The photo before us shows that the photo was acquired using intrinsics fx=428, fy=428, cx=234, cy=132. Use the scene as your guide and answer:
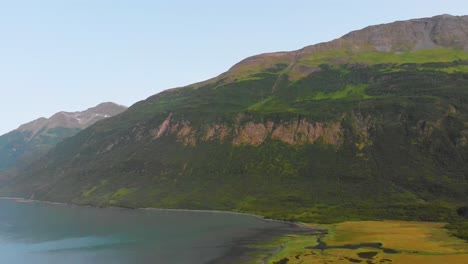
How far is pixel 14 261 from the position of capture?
146 metres

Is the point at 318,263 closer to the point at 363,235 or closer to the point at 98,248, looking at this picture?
the point at 363,235

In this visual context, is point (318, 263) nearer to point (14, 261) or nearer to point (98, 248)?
point (98, 248)

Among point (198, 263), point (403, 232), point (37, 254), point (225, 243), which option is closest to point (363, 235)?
point (403, 232)

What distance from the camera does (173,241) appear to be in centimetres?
16700

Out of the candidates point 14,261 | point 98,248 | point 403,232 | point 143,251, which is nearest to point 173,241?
point 143,251

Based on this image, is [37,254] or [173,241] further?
[173,241]

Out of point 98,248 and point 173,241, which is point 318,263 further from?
point 98,248

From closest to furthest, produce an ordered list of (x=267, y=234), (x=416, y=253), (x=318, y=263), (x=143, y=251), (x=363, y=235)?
(x=318, y=263)
(x=416, y=253)
(x=143, y=251)
(x=363, y=235)
(x=267, y=234)

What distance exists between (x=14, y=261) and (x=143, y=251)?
43183 millimetres

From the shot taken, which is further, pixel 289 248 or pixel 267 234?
pixel 267 234

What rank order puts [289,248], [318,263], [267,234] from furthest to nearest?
[267,234] < [289,248] < [318,263]

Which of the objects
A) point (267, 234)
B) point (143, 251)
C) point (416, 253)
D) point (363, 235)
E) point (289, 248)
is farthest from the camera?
point (267, 234)

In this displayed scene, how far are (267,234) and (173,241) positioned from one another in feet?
125

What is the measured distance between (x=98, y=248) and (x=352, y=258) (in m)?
95.0
